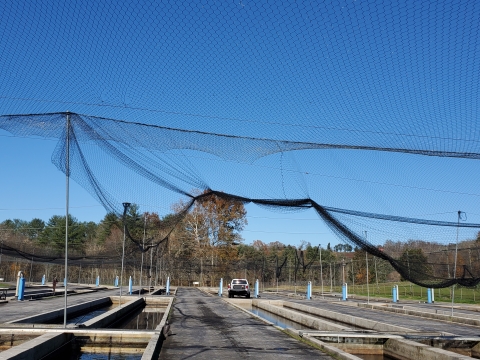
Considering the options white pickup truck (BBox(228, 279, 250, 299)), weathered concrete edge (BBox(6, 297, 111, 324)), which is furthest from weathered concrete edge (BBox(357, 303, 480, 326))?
weathered concrete edge (BBox(6, 297, 111, 324))

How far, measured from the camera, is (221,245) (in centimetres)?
6059

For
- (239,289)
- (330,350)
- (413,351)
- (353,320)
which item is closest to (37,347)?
(330,350)

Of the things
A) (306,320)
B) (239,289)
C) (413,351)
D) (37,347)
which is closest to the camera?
(37,347)

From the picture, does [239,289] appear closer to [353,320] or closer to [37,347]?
[353,320]

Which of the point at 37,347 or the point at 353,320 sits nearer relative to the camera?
the point at 37,347

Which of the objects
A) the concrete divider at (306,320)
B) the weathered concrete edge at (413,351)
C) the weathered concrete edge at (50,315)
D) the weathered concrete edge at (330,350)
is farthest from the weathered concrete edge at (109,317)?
the weathered concrete edge at (413,351)

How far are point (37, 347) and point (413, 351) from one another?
306 inches

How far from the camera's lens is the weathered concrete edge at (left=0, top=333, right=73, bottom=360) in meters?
7.12

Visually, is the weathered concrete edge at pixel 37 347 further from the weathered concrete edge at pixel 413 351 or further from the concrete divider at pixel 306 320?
the concrete divider at pixel 306 320

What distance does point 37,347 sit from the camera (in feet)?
26.7

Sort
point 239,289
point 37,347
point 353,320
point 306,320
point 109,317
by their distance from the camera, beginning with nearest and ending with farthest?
point 37,347 → point 109,317 → point 353,320 → point 306,320 → point 239,289

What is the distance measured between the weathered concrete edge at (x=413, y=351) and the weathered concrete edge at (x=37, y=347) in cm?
746

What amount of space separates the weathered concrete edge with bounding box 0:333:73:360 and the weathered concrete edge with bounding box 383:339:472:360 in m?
7.46

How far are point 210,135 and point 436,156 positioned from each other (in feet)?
15.4
